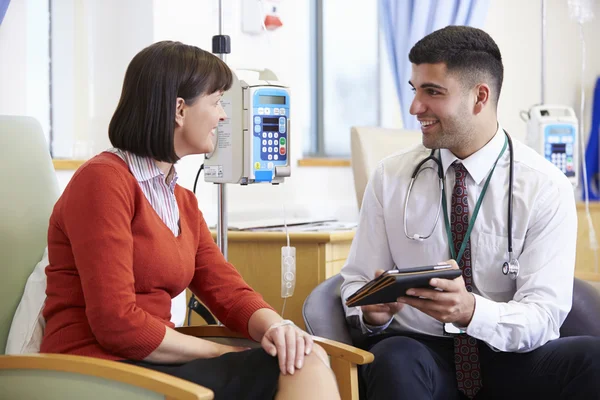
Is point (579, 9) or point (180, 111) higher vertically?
point (579, 9)

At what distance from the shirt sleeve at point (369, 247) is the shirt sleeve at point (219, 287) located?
30 cm

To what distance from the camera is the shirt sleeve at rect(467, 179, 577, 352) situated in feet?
5.58

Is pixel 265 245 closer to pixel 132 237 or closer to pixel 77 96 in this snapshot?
pixel 77 96

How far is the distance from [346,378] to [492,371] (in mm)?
415

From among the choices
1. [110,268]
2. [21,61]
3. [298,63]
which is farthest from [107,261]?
[298,63]

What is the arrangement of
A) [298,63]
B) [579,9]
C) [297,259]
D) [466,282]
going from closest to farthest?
[466,282]
[297,259]
[298,63]
[579,9]

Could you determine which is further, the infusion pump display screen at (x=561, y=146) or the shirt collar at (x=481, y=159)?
the infusion pump display screen at (x=561, y=146)

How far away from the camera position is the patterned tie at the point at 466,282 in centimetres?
177

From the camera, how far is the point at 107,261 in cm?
141

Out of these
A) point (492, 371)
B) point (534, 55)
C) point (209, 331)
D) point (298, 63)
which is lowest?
point (492, 371)

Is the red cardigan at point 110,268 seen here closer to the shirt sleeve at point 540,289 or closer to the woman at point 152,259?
the woman at point 152,259

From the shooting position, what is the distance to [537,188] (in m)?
1.86

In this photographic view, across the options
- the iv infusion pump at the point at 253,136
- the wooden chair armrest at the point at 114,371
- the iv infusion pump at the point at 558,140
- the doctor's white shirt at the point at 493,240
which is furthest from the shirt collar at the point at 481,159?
the iv infusion pump at the point at 558,140

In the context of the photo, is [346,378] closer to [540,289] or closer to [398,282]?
[398,282]
